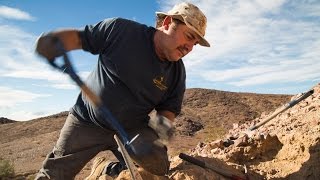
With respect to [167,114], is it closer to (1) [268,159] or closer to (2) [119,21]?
(2) [119,21]

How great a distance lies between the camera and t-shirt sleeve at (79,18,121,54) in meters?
3.30

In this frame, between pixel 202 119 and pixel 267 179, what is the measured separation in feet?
58.9

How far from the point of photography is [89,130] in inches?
140

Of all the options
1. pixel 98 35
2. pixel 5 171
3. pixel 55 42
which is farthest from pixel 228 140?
pixel 5 171

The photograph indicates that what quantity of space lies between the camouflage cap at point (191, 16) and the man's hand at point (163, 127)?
740mm

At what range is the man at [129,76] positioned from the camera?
3.22 meters

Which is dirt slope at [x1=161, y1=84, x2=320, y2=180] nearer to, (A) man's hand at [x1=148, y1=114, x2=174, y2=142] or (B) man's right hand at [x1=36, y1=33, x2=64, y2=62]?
(A) man's hand at [x1=148, y1=114, x2=174, y2=142]

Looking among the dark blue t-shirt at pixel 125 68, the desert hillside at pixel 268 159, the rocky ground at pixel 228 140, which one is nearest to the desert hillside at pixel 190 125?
the rocky ground at pixel 228 140

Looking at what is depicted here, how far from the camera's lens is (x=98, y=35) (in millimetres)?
3303

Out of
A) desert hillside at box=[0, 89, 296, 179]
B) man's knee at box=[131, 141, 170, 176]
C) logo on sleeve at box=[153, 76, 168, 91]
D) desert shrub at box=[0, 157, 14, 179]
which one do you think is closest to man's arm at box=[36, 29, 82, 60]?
logo on sleeve at box=[153, 76, 168, 91]

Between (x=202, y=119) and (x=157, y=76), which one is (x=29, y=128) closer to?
(x=202, y=119)

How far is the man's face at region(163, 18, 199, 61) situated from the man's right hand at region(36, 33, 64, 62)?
84cm

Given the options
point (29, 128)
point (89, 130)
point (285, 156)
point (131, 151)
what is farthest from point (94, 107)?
point (29, 128)

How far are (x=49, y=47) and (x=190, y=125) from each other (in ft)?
56.0
